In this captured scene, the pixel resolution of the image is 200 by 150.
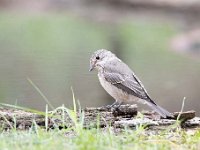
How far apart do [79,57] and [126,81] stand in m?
10.1

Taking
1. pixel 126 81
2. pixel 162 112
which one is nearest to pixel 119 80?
pixel 126 81

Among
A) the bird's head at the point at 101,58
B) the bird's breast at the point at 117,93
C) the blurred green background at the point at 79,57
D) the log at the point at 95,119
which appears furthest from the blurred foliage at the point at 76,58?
the log at the point at 95,119

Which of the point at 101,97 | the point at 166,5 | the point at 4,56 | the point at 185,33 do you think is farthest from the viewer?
the point at 166,5

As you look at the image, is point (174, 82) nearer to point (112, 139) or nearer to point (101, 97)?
point (101, 97)

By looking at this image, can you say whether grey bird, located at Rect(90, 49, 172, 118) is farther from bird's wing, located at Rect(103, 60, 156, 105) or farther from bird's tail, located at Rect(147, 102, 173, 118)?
bird's tail, located at Rect(147, 102, 173, 118)

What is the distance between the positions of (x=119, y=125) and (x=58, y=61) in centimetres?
1028

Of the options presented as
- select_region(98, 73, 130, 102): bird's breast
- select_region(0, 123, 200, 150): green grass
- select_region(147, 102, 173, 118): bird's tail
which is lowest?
select_region(0, 123, 200, 150): green grass

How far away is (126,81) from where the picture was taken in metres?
8.06

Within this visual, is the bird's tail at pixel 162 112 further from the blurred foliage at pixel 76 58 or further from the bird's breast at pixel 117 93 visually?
the blurred foliage at pixel 76 58

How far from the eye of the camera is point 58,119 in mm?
6684

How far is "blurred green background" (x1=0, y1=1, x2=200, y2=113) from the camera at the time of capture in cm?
1366

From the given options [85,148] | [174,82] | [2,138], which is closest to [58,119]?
[2,138]

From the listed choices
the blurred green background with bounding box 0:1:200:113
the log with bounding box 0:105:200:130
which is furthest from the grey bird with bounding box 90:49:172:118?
the blurred green background with bounding box 0:1:200:113

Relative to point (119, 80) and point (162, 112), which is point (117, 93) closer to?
point (119, 80)
